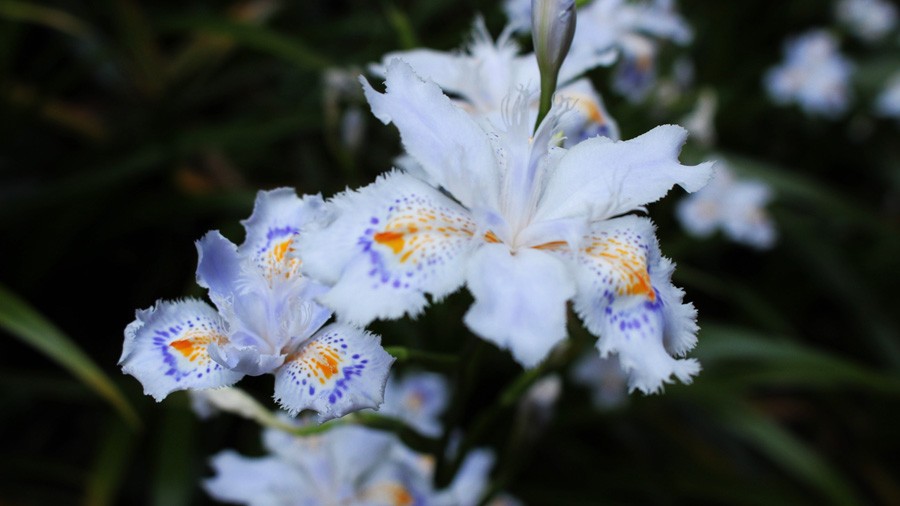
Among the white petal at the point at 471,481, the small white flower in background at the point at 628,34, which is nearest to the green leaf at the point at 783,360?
the small white flower in background at the point at 628,34

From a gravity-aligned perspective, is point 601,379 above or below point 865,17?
below

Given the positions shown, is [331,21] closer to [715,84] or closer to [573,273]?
[715,84]

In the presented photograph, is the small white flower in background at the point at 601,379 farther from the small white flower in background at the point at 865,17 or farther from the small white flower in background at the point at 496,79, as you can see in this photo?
the small white flower in background at the point at 865,17

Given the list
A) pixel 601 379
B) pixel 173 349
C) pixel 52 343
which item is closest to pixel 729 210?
pixel 601 379

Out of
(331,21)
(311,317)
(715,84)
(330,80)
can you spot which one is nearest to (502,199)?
(311,317)

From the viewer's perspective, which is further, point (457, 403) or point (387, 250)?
point (457, 403)

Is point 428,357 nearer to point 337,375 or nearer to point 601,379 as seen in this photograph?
point 337,375
